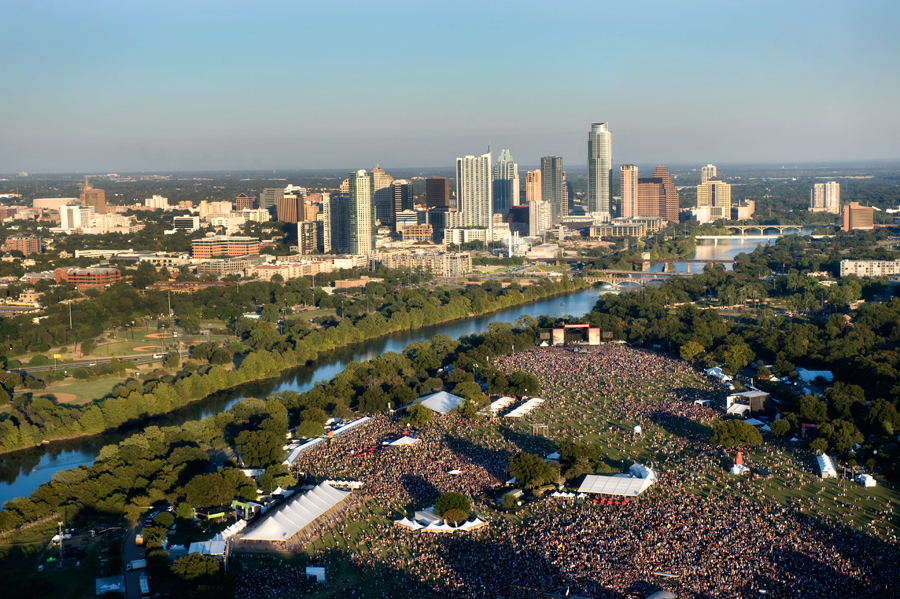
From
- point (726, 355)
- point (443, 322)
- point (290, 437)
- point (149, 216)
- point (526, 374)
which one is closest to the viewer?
point (290, 437)

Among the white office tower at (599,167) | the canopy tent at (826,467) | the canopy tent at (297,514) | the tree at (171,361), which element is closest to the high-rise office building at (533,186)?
the white office tower at (599,167)

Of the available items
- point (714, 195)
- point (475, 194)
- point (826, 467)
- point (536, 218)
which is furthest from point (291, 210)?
point (826, 467)

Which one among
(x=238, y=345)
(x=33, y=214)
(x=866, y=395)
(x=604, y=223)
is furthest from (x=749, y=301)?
(x=33, y=214)

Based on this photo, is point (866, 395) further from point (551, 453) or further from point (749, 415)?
point (551, 453)

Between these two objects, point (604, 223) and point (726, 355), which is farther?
point (604, 223)

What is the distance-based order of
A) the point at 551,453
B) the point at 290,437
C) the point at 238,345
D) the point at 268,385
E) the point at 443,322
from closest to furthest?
the point at 551,453
the point at 290,437
the point at 268,385
the point at 238,345
the point at 443,322

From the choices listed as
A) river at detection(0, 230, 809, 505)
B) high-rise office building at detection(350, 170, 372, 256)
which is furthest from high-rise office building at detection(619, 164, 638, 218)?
river at detection(0, 230, 809, 505)

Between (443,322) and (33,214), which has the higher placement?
(33,214)

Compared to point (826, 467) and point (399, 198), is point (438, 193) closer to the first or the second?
point (399, 198)
